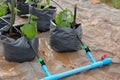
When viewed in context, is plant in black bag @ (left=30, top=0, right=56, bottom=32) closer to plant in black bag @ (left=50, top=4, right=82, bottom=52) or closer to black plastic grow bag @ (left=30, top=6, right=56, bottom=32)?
black plastic grow bag @ (left=30, top=6, right=56, bottom=32)

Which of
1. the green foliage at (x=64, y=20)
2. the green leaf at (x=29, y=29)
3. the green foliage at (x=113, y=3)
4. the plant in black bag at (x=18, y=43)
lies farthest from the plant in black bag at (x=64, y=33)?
the green foliage at (x=113, y=3)

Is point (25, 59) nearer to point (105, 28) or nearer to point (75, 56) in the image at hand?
point (75, 56)

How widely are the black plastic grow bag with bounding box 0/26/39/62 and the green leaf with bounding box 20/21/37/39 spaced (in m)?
0.07

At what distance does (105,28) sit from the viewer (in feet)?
13.3

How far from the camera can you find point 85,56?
3258 millimetres

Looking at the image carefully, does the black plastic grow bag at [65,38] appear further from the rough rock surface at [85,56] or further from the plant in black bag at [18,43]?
the plant in black bag at [18,43]

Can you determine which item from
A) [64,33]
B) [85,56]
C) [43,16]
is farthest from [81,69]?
[43,16]

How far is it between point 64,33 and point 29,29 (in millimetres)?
518

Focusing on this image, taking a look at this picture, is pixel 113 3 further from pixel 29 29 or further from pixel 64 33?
pixel 29 29

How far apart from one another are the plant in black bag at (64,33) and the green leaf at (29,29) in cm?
41

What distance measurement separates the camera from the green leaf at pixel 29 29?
282cm

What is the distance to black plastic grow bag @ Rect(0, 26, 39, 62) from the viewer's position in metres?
2.89

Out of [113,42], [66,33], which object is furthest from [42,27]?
[113,42]

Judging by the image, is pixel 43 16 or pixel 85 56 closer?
pixel 85 56
